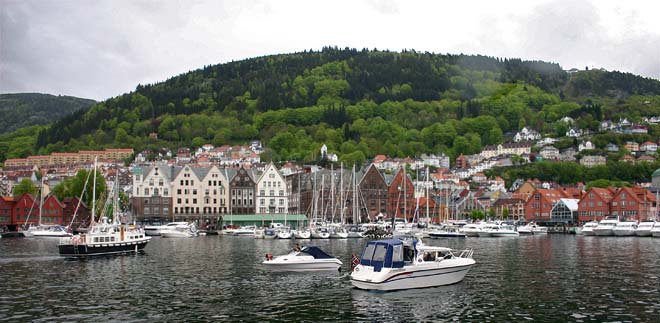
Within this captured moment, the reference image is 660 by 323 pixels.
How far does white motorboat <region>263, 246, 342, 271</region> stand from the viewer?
159ft

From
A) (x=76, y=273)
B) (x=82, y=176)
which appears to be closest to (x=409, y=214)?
(x=82, y=176)

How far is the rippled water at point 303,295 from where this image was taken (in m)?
30.4

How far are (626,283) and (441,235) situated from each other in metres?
66.2

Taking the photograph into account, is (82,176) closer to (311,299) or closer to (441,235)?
(441,235)

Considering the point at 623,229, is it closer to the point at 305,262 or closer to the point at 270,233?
the point at 270,233

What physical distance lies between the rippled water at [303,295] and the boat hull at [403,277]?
23.9 inches

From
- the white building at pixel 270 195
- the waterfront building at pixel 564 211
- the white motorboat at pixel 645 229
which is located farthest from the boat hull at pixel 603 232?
the white building at pixel 270 195

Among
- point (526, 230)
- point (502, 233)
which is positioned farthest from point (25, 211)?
point (526, 230)

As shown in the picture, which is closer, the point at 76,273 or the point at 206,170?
the point at 76,273

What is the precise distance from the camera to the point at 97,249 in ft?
211

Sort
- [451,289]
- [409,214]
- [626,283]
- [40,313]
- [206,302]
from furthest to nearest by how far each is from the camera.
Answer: [409,214] → [626,283] → [451,289] → [206,302] → [40,313]

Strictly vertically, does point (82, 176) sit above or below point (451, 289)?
above

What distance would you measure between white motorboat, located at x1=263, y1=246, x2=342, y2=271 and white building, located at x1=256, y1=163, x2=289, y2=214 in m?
99.4

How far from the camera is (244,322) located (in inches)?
1128
